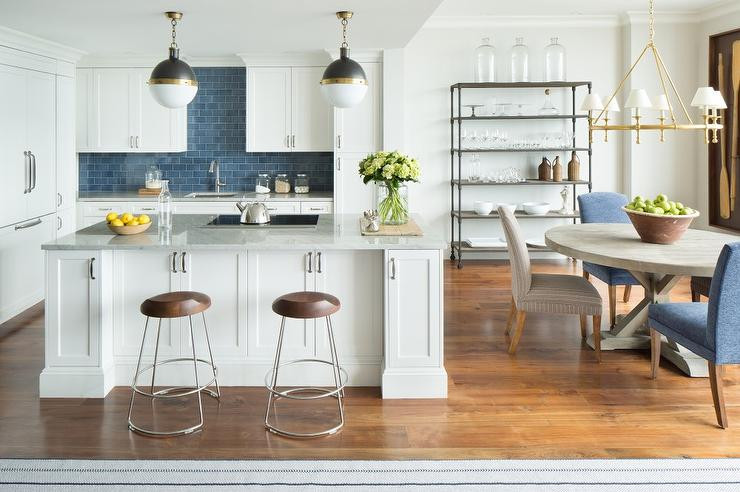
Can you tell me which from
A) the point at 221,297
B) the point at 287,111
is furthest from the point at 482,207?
the point at 221,297

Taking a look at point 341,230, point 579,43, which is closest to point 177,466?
point 341,230

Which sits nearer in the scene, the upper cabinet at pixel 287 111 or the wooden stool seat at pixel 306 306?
the wooden stool seat at pixel 306 306

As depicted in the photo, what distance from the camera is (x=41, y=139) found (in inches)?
241

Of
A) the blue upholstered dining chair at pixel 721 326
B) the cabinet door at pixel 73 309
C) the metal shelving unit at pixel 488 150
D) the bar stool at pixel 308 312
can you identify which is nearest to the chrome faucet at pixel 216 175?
the metal shelving unit at pixel 488 150

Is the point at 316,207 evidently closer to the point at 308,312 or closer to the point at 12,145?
the point at 12,145

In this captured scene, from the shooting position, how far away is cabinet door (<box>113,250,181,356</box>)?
402 cm

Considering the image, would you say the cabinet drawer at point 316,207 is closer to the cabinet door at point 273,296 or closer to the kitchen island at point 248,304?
Answer: the kitchen island at point 248,304

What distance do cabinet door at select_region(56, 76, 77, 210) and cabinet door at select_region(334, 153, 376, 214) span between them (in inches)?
97.6

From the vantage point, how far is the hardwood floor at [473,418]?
324 cm

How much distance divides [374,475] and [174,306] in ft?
4.18

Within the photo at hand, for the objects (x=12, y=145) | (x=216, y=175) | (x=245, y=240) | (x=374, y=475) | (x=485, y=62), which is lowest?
(x=374, y=475)

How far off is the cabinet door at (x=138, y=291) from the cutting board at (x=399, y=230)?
1128 mm

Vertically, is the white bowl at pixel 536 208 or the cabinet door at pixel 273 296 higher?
the white bowl at pixel 536 208

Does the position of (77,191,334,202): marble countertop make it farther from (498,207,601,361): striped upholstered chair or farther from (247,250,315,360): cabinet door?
(247,250,315,360): cabinet door
